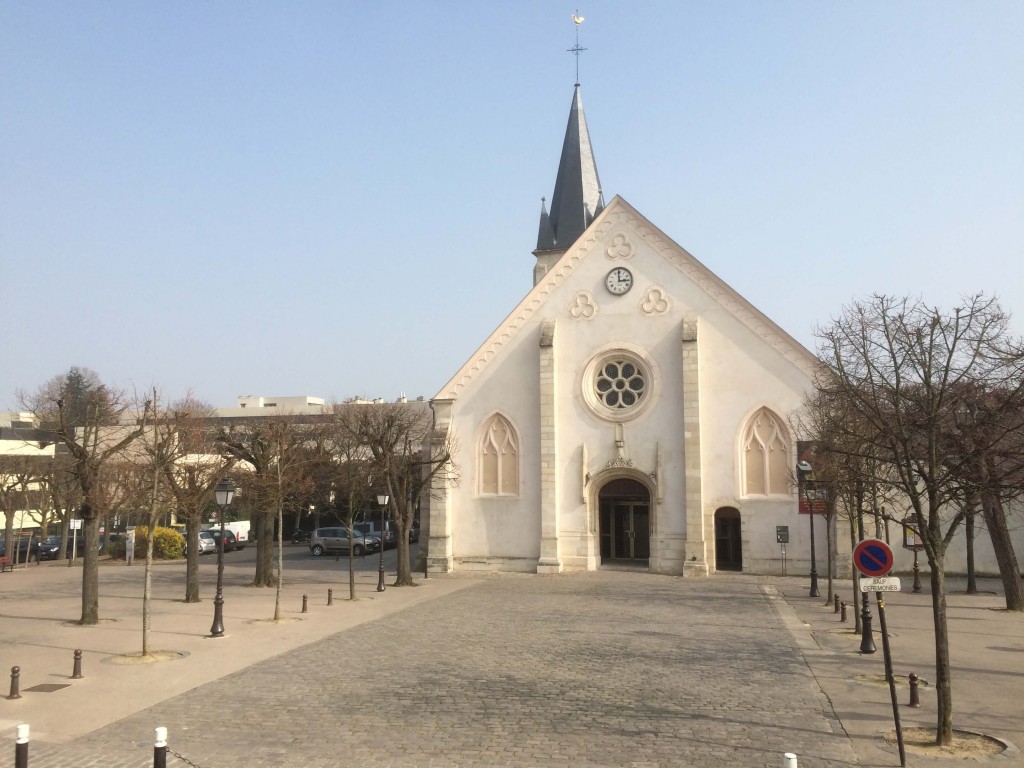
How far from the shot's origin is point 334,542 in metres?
48.6

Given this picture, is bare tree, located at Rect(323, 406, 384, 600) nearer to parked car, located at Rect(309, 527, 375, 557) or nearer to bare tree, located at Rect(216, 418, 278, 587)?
parked car, located at Rect(309, 527, 375, 557)

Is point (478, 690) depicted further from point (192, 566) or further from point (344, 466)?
point (344, 466)

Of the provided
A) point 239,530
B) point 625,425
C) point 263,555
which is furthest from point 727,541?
point 239,530

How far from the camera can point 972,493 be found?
35.0ft

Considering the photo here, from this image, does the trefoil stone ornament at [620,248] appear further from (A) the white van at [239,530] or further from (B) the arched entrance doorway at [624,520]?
(A) the white van at [239,530]

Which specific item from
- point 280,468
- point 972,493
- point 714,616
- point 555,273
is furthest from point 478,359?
point 972,493

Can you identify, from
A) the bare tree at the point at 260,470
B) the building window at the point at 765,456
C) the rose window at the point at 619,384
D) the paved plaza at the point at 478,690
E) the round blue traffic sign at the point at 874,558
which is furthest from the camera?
the rose window at the point at 619,384

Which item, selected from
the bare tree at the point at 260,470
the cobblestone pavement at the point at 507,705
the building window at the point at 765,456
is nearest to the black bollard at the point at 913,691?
the cobblestone pavement at the point at 507,705

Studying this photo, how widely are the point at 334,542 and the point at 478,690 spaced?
122 ft

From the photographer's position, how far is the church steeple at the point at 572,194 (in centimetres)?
5309

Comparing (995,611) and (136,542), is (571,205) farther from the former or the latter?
(995,611)

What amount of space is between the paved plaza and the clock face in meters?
15.0

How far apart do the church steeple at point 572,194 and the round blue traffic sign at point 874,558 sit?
42.9 meters

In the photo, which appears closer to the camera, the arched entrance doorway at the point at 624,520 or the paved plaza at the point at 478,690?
the paved plaza at the point at 478,690
